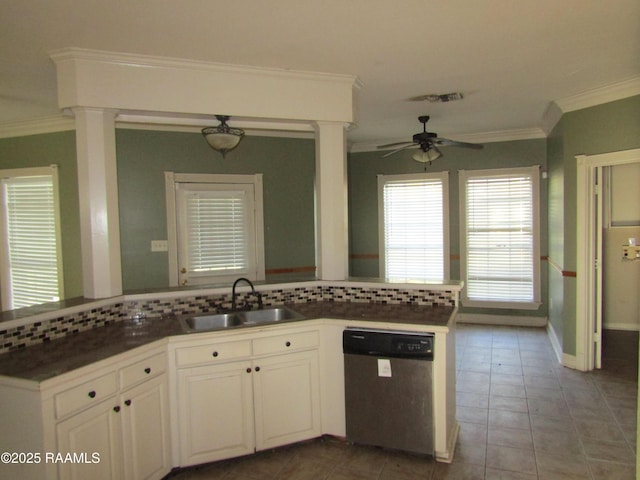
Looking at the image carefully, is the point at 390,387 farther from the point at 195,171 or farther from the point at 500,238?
the point at 500,238

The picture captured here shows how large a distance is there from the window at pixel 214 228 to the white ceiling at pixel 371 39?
162cm

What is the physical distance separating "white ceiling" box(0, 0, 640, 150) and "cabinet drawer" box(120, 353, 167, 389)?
6.20 feet

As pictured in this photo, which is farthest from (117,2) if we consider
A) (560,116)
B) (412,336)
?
(560,116)

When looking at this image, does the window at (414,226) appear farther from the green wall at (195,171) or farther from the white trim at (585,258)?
the white trim at (585,258)

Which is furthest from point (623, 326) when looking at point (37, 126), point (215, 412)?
point (37, 126)

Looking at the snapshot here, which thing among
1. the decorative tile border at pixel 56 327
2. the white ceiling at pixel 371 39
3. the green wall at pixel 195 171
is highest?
the white ceiling at pixel 371 39

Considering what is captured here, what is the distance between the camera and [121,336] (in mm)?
2535

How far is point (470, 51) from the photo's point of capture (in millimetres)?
3000

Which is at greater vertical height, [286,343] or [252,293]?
[252,293]

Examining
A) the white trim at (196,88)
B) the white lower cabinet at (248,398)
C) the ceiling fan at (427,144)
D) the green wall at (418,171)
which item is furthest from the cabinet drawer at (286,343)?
the green wall at (418,171)

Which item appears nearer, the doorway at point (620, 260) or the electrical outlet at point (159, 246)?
the electrical outlet at point (159, 246)

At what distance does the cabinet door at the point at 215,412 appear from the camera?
259cm

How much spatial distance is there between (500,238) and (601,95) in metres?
2.48

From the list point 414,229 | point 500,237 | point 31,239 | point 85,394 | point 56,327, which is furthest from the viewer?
point 414,229
